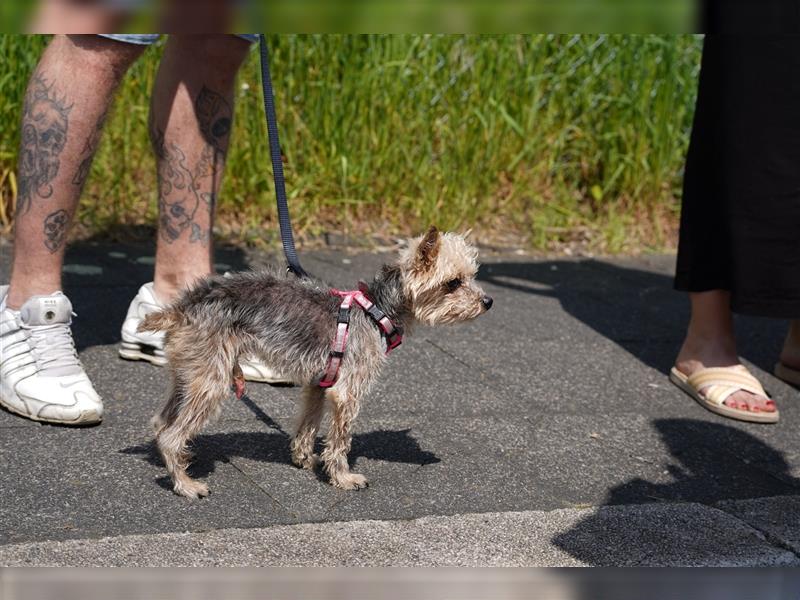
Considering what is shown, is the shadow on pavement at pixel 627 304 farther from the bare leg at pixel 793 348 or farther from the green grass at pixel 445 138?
the green grass at pixel 445 138

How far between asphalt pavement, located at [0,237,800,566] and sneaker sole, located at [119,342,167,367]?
6cm

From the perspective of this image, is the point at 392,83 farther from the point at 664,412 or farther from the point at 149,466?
the point at 149,466

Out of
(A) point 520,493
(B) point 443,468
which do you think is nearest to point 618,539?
(A) point 520,493

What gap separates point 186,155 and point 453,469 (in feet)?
5.66

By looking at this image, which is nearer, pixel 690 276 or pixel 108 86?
pixel 108 86

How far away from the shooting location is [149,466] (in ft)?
11.5

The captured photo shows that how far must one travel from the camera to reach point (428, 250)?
3570 millimetres

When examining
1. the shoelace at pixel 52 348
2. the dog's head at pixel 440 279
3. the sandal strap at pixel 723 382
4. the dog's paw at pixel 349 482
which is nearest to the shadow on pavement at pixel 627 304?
the sandal strap at pixel 723 382

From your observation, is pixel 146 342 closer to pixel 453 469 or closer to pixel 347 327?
pixel 347 327

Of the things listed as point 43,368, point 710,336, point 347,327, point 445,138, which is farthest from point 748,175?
point 445,138

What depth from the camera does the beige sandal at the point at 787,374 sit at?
4.98 m

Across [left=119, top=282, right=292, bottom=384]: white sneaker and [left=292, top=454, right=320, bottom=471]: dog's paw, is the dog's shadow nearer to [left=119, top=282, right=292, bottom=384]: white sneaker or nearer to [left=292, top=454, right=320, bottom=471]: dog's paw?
[left=292, top=454, right=320, bottom=471]: dog's paw

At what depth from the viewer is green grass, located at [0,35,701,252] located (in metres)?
6.72

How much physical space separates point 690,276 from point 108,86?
2530mm
